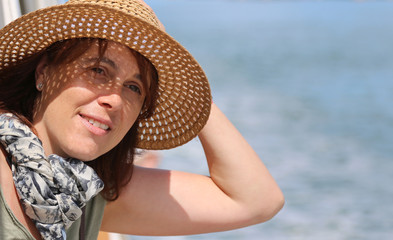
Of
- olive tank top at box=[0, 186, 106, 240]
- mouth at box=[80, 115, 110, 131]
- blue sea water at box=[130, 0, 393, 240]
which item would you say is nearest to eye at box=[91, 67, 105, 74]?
mouth at box=[80, 115, 110, 131]

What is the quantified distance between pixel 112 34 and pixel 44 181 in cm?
36

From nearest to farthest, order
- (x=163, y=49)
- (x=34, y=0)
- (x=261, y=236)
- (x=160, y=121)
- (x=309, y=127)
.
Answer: (x=163, y=49) < (x=160, y=121) < (x=34, y=0) < (x=261, y=236) < (x=309, y=127)

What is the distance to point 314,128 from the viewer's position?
9.74 m

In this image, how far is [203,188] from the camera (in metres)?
1.92

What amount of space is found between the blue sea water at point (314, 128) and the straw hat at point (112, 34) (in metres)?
3.44

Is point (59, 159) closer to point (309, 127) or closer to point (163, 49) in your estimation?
point (163, 49)

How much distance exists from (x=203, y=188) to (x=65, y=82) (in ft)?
1.97

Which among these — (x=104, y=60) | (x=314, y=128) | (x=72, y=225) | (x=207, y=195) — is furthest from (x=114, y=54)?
(x=314, y=128)

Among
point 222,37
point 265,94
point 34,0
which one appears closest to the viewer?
point 34,0

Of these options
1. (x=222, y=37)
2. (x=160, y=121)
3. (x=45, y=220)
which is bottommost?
(x=45, y=220)

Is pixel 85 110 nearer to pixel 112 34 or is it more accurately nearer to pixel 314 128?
pixel 112 34

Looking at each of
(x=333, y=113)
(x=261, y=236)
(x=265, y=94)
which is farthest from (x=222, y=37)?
(x=261, y=236)

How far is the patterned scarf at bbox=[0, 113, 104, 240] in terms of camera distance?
142 cm

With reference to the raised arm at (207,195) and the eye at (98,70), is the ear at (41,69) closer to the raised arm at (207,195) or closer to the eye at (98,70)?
the eye at (98,70)
